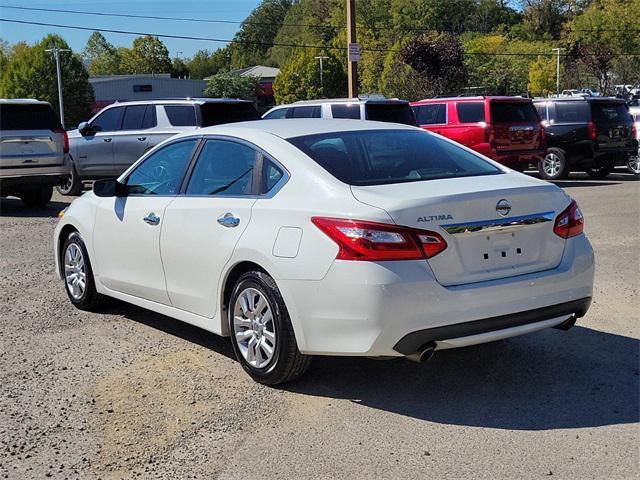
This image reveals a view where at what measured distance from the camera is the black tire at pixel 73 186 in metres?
16.2

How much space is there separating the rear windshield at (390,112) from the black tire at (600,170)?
5.69 metres

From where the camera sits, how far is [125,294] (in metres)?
6.24

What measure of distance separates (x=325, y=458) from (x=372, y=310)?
2.69 ft

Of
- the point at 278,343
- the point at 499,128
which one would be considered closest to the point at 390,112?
the point at 499,128

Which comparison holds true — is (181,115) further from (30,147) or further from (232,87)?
(232,87)

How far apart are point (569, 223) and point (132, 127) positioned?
11.6 meters

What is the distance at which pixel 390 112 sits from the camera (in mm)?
15180

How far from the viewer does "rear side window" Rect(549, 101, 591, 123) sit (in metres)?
18.0

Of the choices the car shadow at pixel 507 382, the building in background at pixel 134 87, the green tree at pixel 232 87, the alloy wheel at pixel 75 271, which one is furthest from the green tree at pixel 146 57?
the car shadow at pixel 507 382

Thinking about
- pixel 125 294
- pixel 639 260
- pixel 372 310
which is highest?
pixel 372 310

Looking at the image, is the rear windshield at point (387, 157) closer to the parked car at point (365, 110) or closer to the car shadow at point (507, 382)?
the car shadow at point (507, 382)

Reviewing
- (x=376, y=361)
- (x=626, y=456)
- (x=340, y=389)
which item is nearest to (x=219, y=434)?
(x=340, y=389)

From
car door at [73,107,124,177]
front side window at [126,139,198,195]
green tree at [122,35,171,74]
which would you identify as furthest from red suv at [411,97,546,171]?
green tree at [122,35,171,74]

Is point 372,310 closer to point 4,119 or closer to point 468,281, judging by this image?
point 468,281
